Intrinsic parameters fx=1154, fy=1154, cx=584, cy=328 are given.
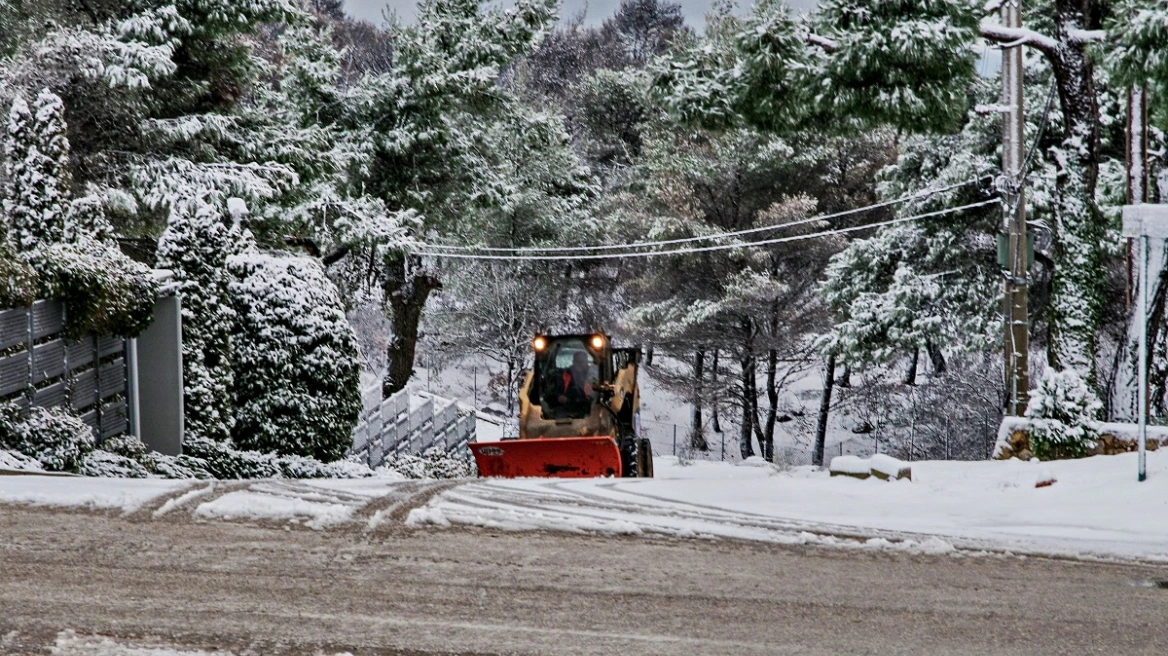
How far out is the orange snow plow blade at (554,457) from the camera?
13203mm

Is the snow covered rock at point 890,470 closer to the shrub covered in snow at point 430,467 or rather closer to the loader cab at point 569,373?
the loader cab at point 569,373

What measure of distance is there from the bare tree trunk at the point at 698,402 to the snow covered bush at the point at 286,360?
16.3 metres

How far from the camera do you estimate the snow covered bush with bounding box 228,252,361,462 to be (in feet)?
49.1

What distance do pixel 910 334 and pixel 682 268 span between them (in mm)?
8468

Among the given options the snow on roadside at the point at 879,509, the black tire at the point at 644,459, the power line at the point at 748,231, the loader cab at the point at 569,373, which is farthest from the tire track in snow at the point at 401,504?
the power line at the point at 748,231

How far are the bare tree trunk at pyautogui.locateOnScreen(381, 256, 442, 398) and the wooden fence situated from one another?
16.5 meters

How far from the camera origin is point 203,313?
13828 millimetres

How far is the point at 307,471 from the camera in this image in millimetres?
13148

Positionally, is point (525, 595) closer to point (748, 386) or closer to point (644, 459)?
point (644, 459)

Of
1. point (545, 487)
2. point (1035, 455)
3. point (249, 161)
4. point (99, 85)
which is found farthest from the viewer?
point (249, 161)

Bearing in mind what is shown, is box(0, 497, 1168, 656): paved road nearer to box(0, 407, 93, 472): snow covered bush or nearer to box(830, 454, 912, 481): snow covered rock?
box(0, 407, 93, 472): snow covered bush

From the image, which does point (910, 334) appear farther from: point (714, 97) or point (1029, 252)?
point (714, 97)

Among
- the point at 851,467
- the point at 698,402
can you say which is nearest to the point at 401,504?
the point at 851,467

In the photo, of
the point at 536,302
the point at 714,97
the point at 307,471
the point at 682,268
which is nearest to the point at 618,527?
the point at 307,471
